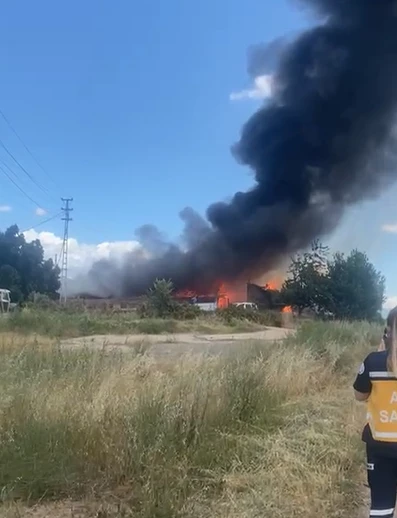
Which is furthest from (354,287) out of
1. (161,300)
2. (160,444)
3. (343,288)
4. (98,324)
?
(160,444)

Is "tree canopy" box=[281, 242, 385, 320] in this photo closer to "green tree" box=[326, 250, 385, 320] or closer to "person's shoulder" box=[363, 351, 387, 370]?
"green tree" box=[326, 250, 385, 320]

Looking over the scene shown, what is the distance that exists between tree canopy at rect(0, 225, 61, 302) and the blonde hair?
6604 centimetres

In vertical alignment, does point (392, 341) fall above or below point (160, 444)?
above

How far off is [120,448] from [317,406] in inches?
146

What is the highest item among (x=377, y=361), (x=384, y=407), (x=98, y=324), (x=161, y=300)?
(x=161, y=300)

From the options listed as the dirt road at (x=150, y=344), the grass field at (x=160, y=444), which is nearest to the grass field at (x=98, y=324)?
the dirt road at (x=150, y=344)

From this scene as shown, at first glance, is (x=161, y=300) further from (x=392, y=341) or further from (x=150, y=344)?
(x=392, y=341)

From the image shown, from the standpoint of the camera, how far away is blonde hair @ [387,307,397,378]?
9.52 ft

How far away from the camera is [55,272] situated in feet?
241

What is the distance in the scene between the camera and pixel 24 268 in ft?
230

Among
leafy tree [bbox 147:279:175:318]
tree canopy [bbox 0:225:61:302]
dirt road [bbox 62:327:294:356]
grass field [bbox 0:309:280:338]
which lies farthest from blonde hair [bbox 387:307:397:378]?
tree canopy [bbox 0:225:61:302]

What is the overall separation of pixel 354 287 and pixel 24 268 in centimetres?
4078

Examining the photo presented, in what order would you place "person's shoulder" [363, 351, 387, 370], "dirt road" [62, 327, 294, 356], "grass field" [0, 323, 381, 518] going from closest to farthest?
"person's shoulder" [363, 351, 387, 370], "grass field" [0, 323, 381, 518], "dirt road" [62, 327, 294, 356]

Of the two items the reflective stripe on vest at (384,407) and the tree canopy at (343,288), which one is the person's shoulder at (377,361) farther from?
the tree canopy at (343,288)
